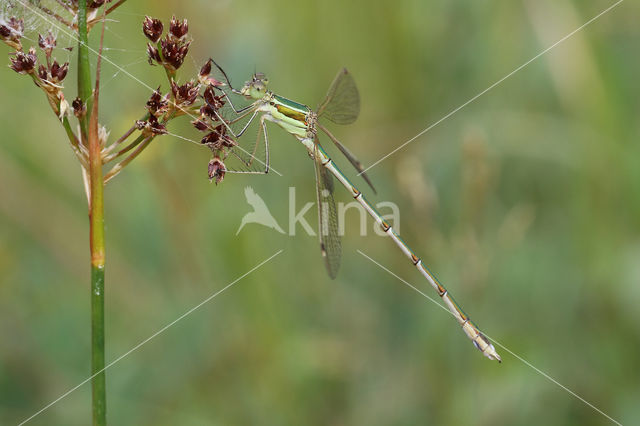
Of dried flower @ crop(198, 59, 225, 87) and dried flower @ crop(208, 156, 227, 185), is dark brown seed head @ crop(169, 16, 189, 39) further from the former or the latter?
dried flower @ crop(208, 156, 227, 185)

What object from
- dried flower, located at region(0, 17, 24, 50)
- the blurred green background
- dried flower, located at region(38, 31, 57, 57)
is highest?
dried flower, located at region(0, 17, 24, 50)

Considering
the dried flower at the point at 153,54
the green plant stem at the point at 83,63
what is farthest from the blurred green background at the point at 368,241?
the green plant stem at the point at 83,63

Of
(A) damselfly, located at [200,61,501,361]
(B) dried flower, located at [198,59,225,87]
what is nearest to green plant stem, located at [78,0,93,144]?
(B) dried flower, located at [198,59,225,87]

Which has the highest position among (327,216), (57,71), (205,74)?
(57,71)

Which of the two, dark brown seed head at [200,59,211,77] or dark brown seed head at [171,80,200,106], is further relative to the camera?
dark brown seed head at [200,59,211,77]

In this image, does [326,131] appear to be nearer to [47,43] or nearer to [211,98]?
[211,98]

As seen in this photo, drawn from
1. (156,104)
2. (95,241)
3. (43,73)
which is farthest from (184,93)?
(95,241)

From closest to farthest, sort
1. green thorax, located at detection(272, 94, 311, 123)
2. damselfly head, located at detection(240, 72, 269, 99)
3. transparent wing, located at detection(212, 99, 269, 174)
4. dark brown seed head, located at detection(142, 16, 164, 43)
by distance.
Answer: dark brown seed head, located at detection(142, 16, 164, 43)
transparent wing, located at detection(212, 99, 269, 174)
damselfly head, located at detection(240, 72, 269, 99)
green thorax, located at detection(272, 94, 311, 123)
